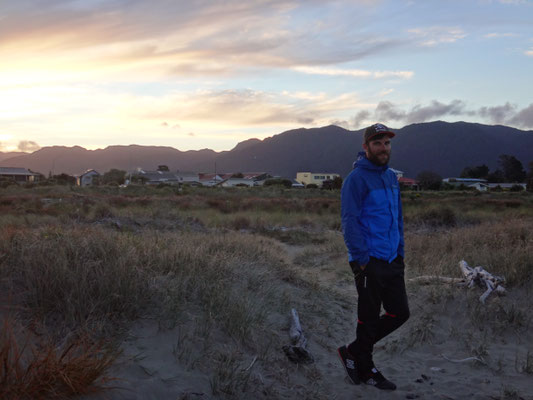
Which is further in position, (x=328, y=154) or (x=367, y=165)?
(x=328, y=154)

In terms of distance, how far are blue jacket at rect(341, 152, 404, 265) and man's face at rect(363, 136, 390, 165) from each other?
0.17 feet

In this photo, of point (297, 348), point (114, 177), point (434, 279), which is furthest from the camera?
point (114, 177)

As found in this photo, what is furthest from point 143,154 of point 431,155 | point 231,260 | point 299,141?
point 231,260

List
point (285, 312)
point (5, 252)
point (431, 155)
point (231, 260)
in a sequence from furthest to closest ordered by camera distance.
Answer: point (431, 155) < point (231, 260) < point (285, 312) < point (5, 252)

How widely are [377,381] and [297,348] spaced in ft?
2.85

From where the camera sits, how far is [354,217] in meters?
3.94

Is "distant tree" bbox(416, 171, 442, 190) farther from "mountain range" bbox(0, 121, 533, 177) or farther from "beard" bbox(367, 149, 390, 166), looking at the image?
"beard" bbox(367, 149, 390, 166)

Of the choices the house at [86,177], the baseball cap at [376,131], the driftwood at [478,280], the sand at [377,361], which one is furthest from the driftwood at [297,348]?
the house at [86,177]

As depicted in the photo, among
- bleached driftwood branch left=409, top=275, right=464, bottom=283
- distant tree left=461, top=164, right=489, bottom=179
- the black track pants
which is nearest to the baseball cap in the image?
the black track pants

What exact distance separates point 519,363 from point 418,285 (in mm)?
2692

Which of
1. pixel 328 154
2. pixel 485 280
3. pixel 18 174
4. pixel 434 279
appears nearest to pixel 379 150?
pixel 485 280

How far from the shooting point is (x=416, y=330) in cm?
570

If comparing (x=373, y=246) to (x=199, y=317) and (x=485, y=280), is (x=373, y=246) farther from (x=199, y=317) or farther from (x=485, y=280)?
(x=485, y=280)

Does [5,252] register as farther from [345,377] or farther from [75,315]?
[345,377]
